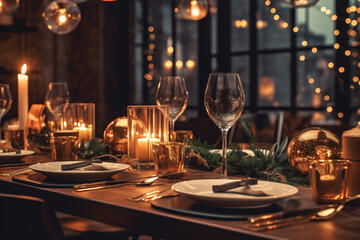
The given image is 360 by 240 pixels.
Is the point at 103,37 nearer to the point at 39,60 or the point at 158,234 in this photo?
the point at 39,60

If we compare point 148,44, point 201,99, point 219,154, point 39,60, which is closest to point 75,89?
point 39,60

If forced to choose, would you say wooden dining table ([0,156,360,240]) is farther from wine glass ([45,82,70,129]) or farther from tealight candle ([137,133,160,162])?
wine glass ([45,82,70,129])

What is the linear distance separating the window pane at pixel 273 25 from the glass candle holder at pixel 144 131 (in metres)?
4.02

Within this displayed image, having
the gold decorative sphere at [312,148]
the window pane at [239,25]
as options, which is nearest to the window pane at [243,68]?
the window pane at [239,25]

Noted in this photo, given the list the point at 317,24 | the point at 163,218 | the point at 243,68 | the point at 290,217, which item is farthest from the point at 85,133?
the point at 243,68

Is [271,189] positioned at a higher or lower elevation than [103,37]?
lower

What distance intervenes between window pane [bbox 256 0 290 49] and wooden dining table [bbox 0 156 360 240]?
14.3 feet

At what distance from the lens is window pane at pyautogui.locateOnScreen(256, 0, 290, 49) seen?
5.33 meters

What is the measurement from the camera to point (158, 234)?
0.90 m

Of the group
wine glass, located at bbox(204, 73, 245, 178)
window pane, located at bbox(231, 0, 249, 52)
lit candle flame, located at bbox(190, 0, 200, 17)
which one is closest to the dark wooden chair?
→ wine glass, located at bbox(204, 73, 245, 178)

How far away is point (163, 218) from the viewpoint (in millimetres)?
879

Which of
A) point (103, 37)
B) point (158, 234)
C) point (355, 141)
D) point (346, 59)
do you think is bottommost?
point (158, 234)

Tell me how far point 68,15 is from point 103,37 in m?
2.90

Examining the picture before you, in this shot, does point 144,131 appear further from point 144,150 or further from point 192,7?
point 192,7
